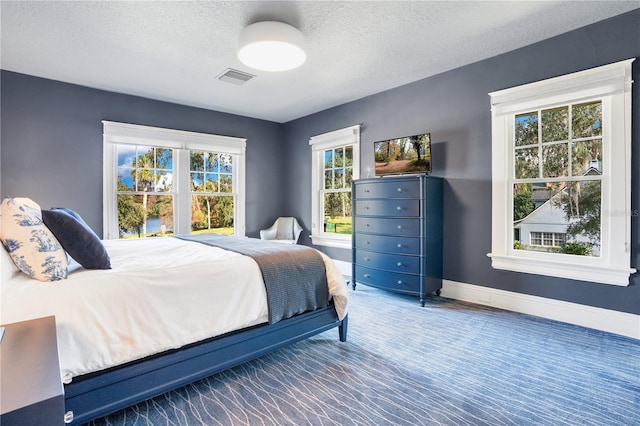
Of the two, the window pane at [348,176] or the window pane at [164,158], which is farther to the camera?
the window pane at [348,176]

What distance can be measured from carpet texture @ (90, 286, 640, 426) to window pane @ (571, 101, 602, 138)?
171 cm

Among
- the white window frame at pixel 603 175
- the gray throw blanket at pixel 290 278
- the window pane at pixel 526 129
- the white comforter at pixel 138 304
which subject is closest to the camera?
the white comforter at pixel 138 304

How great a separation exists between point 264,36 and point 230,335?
221 centimetres

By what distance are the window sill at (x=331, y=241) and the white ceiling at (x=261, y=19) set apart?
222 centimetres

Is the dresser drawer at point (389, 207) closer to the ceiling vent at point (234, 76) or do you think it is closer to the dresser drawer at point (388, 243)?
the dresser drawer at point (388, 243)

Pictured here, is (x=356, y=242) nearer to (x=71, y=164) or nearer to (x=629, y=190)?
(x=629, y=190)

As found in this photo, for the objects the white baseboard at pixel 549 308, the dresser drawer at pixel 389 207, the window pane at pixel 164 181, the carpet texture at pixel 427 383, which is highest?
the window pane at pixel 164 181

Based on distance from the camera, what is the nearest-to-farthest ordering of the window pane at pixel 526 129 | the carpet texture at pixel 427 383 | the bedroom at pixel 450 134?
the carpet texture at pixel 427 383, the bedroom at pixel 450 134, the window pane at pixel 526 129

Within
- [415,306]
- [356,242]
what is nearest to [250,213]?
[356,242]

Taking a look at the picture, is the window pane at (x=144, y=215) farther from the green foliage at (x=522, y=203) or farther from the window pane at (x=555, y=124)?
the window pane at (x=555, y=124)

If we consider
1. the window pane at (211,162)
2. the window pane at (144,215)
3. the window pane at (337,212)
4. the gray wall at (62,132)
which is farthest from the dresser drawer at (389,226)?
the gray wall at (62,132)

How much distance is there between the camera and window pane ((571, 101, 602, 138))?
2.76 metres

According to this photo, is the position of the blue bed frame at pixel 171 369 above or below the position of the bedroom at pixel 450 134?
below

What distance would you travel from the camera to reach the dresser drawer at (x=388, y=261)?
3.41m
